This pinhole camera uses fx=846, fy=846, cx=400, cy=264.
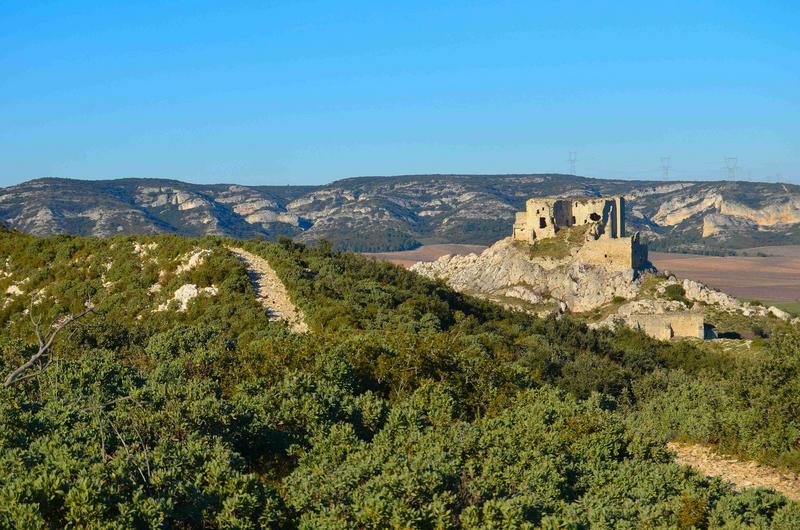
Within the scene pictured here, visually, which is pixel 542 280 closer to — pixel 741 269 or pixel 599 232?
pixel 599 232

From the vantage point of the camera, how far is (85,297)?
1447 inches

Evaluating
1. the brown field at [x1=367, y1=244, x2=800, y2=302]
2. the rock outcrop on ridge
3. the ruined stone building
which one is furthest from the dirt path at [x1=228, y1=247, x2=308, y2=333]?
the brown field at [x1=367, y1=244, x2=800, y2=302]

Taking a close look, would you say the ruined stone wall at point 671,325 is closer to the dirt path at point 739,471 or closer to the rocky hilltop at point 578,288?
the rocky hilltop at point 578,288

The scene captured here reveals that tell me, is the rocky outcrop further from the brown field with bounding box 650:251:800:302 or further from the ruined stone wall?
the brown field with bounding box 650:251:800:302

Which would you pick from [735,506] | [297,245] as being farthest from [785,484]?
[297,245]

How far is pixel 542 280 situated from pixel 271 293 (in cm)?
3999

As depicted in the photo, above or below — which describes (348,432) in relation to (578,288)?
above

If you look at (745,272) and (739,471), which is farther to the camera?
(745,272)

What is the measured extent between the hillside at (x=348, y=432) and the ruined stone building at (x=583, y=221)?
38197 mm

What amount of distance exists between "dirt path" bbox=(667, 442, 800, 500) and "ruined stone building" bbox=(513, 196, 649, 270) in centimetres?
5027

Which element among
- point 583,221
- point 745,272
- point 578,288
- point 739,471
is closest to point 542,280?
point 578,288

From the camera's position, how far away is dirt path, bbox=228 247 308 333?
32.6 meters

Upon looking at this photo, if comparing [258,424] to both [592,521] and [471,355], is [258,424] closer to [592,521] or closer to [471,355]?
[592,521]

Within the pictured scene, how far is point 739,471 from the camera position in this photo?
1922 centimetres
